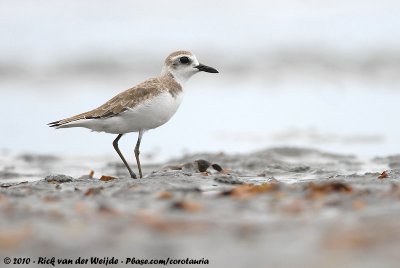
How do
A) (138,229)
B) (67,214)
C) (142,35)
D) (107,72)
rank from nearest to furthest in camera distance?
1. (138,229)
2. (67,214)
3. (107,72)
4. (142,35)

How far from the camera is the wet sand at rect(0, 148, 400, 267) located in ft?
12.0

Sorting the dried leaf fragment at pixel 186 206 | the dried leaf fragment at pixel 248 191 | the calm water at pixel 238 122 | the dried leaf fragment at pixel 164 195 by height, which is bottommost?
the calm water at pixel 238 122

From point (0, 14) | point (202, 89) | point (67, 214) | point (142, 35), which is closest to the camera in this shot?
point (67, 214)

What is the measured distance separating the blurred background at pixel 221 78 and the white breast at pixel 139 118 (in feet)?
9.91

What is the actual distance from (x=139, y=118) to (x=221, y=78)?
37.0ft

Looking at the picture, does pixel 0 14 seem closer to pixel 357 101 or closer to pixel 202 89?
pixel 202 89

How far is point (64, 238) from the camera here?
3.96 metres

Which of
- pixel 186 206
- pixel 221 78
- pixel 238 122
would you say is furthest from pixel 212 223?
pixel 221 78

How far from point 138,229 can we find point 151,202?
0.97 m

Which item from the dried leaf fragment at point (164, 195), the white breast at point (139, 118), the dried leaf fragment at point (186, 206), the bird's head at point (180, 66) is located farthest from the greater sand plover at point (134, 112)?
the dried leaf fragment at point (186, 206)

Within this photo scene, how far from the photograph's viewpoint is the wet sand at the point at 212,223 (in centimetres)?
365

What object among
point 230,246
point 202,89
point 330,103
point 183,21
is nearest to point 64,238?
point 230,246

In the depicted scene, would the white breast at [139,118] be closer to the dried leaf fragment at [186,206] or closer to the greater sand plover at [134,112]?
the greater sand plover at [134,112]

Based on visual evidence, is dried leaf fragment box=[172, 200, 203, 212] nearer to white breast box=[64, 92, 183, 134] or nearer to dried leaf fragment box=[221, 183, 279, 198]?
dried leaf fragment box=[221, 183, 279, 198]
